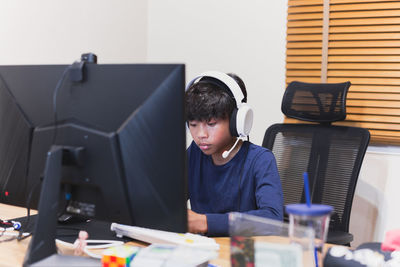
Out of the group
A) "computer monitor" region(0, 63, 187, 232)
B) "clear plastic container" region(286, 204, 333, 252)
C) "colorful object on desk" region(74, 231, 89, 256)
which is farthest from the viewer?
"colorful object on desk" region(74, 231, 89, 256)

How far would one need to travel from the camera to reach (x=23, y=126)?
116 centimetres

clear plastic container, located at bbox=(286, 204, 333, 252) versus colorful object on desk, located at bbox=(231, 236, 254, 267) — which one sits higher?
clear plastic container, located at bbox=(286, 204, 333, 252)

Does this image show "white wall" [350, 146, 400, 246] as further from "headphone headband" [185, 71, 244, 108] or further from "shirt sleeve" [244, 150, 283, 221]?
"headphone headband" [185, 71, 244, 108]

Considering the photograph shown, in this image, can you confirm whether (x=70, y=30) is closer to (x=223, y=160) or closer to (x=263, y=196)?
(x=223, y=160)

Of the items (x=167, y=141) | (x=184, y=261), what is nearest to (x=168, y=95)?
(x=167, y=141)

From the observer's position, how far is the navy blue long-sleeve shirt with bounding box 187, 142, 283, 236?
1.55 metres

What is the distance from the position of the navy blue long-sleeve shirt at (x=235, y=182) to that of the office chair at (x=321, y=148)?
1.62 ft

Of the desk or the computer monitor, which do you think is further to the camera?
the desk

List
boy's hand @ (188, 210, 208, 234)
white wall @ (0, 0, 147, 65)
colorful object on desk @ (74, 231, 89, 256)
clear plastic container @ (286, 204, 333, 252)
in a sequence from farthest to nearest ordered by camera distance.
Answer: white wall @ (0, 0, 147, 65) < boy's hand @ (188, 210, 208, 234) < colorful object on desk @ (74, 231, 89, 256) < clear plastic container @ (286, 204, 333, 252)

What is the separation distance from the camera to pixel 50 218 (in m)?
1.05

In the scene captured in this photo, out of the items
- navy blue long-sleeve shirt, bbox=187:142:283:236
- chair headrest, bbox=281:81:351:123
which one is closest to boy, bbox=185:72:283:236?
navy blue long-sleeve shirt, bbox=187:142:283:236

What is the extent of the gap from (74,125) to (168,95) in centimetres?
24

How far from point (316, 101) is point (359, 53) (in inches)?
22.9

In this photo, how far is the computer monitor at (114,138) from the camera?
0.98 m
